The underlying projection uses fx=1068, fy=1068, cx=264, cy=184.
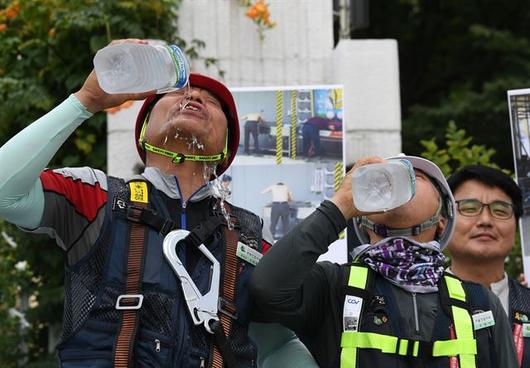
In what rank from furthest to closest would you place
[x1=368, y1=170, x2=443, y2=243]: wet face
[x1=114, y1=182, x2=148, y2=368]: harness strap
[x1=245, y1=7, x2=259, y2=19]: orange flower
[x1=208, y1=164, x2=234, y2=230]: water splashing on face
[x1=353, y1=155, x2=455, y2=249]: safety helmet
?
[x1=245, y1=7, x2=259, y2=19]: orange flower, [x1=353, y1=155, x2=455, y2=249]: safety helmet, [x1=368, y1=170, x2=443, y2=243]: wet face, [x1=208, y1=164, x2=234, y2=230]: water splashing on face, [x1=114, y1=182, x2=148, y2=368]: harness strap

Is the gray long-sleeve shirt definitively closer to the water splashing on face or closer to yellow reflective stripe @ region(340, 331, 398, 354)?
yellow reflective stripe @ region(340, 331, 398, 354)

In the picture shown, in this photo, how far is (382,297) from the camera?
3.59 metres

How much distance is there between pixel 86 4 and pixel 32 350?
2629 mm

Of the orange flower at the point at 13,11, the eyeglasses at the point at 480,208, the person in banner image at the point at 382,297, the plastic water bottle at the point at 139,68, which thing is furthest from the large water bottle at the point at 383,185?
the orange flower at the point at 13,11

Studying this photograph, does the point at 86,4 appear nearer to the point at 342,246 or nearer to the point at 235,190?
the point at 235,190

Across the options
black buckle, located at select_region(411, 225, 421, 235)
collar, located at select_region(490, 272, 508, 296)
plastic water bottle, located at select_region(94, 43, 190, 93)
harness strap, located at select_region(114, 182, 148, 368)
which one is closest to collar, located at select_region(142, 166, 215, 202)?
harness strap, located at select_region(114, 182, 148, 368)

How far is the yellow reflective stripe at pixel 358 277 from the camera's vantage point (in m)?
3.60

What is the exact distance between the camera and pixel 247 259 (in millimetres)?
3521

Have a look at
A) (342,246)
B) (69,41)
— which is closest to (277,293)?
(342,246)

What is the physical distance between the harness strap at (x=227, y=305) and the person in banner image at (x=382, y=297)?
9 centimetres

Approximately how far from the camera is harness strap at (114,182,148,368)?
320 cm

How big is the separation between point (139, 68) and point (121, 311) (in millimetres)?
769

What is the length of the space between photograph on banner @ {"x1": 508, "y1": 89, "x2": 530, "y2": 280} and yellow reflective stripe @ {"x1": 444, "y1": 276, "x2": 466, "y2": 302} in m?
1.86

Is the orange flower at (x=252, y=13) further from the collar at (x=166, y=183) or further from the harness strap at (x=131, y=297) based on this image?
the harness strap at (x=131, y=297)
